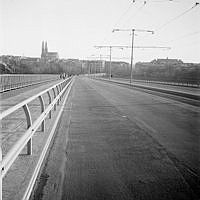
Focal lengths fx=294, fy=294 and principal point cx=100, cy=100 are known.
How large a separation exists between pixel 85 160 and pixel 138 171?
1.08 m

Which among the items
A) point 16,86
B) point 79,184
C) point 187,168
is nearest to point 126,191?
point 79,184

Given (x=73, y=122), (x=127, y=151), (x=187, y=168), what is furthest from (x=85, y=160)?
(x=73, y=122)

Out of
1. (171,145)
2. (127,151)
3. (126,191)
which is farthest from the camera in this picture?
(171,145)

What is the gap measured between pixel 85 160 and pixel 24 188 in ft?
6.04

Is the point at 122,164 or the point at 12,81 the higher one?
the point at 12,81

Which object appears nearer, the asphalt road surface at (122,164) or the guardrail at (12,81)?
the asphalt road surface at (122,164)

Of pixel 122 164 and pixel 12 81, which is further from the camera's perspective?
pixel 12 81

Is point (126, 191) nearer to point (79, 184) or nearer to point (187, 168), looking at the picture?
point (79, 184)

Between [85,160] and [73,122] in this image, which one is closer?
[85,160]

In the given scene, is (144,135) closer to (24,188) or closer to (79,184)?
(79,184)

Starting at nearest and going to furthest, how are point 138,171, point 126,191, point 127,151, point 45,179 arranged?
point 126,191
point 45,179
point 138,171
point 127,151

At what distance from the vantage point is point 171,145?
21.8ft

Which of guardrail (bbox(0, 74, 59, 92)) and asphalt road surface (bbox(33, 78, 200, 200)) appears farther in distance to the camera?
guardrail (bbox(0, 74, 59, 92))

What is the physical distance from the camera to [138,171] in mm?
4816
